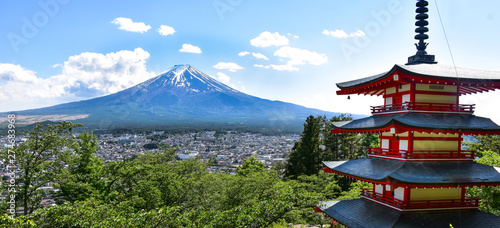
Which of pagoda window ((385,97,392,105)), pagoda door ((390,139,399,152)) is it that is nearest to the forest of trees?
pagoda door ((390,139,399,152))

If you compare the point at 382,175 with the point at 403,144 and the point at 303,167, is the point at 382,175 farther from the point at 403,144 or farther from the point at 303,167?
the point at 303,167

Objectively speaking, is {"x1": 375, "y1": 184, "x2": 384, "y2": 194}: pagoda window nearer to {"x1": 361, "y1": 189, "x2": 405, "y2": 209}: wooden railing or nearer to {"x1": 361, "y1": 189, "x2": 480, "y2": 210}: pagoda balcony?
{"x1": 361, "y1": 189, "x2": 405, "y2": 209}: wooden railing

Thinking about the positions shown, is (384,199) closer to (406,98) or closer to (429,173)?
(429,173)

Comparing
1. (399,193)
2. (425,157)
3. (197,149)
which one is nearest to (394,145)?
(425,157)

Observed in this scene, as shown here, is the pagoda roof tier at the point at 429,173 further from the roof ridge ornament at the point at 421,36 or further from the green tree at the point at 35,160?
the green tree at the point at 35,160

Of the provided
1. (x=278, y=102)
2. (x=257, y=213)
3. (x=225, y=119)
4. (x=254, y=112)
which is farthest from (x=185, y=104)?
(x=257, y=213)

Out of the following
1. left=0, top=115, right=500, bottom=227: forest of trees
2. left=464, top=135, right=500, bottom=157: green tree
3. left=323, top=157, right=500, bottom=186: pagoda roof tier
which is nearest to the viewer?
left=323, top=157, right=500, bottom=186: pagoda roof tier

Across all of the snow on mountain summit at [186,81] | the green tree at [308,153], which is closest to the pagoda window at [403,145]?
the green tree at [308,153]
